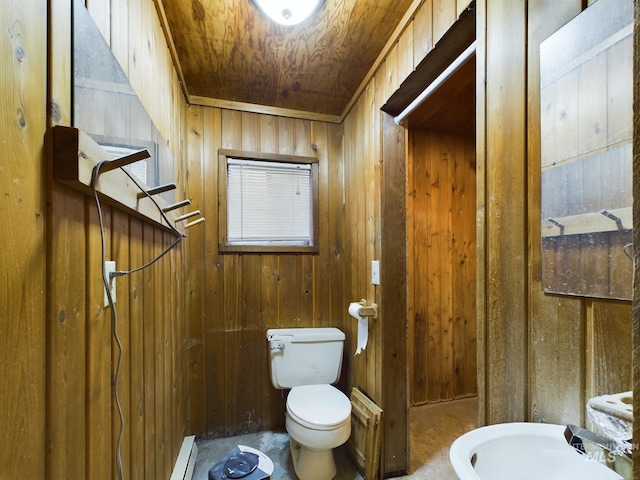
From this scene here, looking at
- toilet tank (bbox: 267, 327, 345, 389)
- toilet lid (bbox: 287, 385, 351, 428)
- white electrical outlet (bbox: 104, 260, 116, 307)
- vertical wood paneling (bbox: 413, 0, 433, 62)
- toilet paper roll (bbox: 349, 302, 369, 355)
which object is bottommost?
toilet lid (bbox: 287, 385, 351, 428)

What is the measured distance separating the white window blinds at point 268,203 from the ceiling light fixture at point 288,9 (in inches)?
38.5

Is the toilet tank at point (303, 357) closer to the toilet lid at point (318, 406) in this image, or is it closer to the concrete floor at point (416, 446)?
the toilet lid at point (318, 406)

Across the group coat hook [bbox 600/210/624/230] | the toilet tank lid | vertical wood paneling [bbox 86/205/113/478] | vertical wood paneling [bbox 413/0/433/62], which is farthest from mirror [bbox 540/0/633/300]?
the toilet tank lid

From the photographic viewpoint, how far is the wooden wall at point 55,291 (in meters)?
0.46

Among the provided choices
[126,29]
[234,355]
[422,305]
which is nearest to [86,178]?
[126,29]

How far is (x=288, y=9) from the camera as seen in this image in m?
1.28

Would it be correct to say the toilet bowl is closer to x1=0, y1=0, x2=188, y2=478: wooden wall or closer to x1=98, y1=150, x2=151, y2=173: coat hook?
x1=0, y1=0, x2=188, y2=478: wooden wall

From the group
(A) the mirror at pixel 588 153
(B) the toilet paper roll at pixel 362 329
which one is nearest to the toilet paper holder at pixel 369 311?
(B) the toilet paper roll at pixel 362 329

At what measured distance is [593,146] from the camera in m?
0.65

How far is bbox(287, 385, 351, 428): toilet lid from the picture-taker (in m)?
1.51

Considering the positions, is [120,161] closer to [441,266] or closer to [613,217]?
[613,217]

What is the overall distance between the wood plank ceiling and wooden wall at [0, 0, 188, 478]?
0.50m

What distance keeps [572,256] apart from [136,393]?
1.34m

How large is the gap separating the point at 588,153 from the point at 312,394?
1735mm
